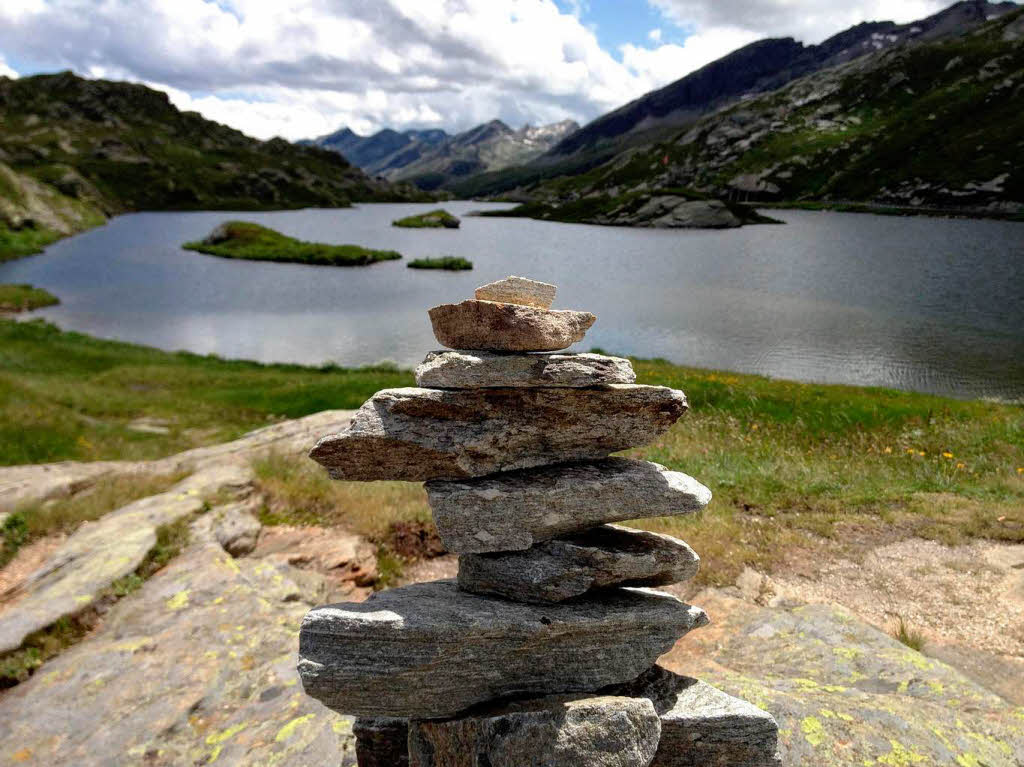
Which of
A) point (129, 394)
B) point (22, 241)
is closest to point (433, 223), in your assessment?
point (22, 241)

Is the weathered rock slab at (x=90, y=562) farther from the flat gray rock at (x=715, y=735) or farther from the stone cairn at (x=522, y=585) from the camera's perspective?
the flat gray rock at (x=715, y=735)

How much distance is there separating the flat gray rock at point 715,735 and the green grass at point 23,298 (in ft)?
273

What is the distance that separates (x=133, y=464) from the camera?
69.3 feet

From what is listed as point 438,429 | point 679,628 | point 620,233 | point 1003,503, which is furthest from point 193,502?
point 620,233

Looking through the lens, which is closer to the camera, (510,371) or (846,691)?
(510,371)

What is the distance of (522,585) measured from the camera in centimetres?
744

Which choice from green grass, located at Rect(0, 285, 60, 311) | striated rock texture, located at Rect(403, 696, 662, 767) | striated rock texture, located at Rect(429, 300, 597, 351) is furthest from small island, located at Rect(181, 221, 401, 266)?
striated rock texture, located at Rect(403, 696, 662, 767)

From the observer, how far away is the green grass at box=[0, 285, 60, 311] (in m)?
67.3

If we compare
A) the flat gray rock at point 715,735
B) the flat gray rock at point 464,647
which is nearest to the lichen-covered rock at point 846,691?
the flat gray rock at point 715,735

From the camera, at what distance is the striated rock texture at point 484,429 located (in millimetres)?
7293

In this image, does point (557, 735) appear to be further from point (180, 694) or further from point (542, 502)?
point (180, 694)

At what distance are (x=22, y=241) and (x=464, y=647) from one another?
160 meters

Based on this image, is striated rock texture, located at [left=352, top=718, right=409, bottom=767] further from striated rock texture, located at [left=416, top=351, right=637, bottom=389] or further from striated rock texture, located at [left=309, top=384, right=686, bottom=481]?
striated rock texture, located at [left=416, top=351, right=637, bottom=389]

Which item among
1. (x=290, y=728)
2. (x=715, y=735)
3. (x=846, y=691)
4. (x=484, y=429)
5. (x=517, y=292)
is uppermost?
(x=517, y=292)
